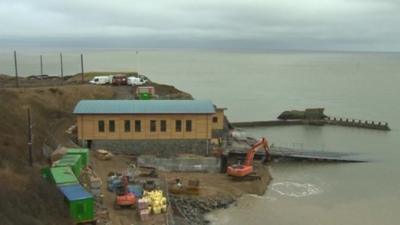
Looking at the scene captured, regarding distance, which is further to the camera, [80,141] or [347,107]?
[347,107]

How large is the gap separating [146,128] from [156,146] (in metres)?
1.49

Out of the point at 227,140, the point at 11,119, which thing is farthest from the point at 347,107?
the point at 11,119

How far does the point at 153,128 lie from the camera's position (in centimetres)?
3647

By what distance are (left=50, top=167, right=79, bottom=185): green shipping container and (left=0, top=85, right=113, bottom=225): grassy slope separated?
2.40 feet

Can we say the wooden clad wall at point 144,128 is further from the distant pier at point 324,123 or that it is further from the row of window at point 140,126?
the distant pier at point 324,123

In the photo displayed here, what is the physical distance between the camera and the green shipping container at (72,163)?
85.6 ft

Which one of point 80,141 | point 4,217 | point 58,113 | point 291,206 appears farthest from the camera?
point 58,113

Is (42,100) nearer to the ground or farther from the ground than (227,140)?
farther from the ground

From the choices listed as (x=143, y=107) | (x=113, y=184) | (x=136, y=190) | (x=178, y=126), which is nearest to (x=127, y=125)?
(x=143, y=107)

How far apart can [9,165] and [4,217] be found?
23.2 ft

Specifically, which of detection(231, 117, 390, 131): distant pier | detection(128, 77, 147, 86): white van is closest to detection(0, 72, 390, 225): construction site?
detection(128, 77, 147, 86): white van

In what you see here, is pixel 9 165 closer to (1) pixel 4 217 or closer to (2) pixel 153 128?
(1) pixel 4 217

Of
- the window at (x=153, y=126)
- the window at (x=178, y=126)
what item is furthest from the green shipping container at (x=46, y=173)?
the window at (x=178, y=126)

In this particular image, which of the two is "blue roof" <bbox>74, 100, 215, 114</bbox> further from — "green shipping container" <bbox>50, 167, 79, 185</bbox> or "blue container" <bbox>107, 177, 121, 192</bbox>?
"green shipping container" <bbox>50, 167, 79, 185</bbox>
